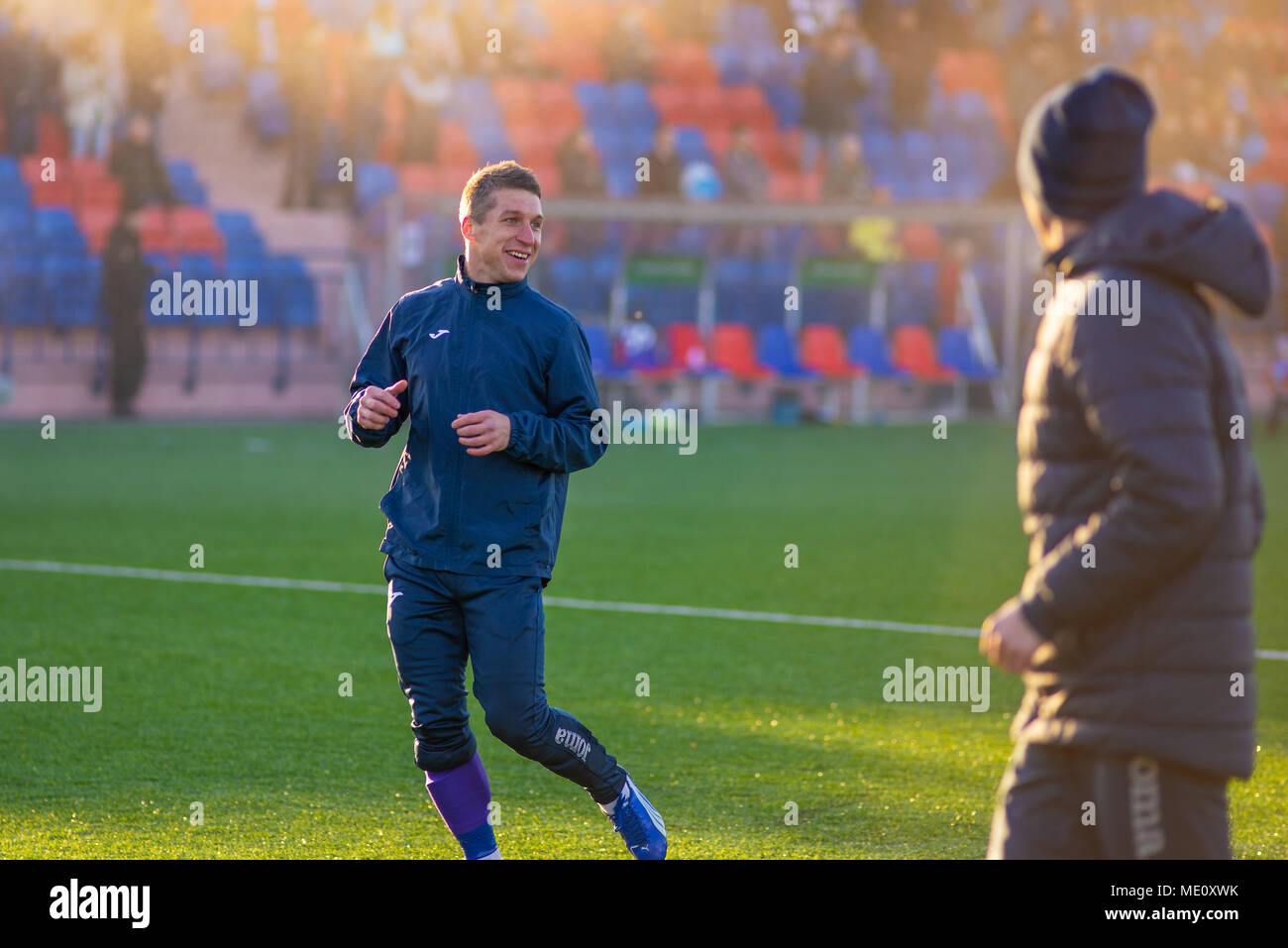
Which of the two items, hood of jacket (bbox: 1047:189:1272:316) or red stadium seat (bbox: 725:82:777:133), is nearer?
hood of jacket (bbox: 1047:189:1272:316)

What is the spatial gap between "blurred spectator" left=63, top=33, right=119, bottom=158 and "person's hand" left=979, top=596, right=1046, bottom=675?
2251 cm

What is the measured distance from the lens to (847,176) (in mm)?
25203

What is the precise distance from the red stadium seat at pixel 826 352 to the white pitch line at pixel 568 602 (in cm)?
1538

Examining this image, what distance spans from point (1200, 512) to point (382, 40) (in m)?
23.7

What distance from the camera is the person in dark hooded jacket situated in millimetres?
2553

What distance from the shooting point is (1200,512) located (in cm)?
254

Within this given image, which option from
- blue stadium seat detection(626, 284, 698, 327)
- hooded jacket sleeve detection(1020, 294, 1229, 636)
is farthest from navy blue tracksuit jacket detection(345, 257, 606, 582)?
blue stadium seat detection(626, 284, 698, 327)

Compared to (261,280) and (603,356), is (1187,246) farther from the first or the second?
(261,280)

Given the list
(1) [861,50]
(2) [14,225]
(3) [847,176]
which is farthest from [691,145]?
(2) [14,225]

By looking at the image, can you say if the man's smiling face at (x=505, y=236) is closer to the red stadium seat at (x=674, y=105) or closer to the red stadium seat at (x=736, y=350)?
the red stadium seat at (x=736, y=350)

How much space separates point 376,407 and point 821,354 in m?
20.5

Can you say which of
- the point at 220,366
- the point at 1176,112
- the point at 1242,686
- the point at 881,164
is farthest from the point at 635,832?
the point at 1176,112

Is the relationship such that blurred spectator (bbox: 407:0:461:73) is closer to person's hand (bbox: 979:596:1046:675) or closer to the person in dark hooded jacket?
the person in dark hooded jacket

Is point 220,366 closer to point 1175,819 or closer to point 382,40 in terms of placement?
point 382,40
